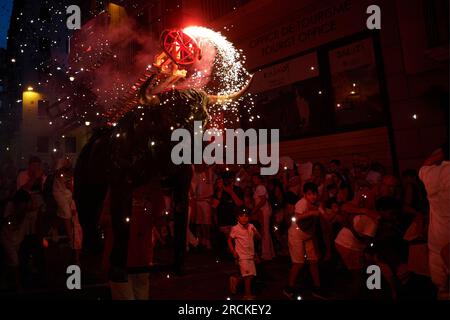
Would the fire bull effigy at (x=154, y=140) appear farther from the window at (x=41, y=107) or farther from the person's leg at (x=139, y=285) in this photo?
the window at (x=41, y=107)

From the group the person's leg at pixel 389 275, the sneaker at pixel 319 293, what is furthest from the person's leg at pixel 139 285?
the person's leg at pixel 389 275

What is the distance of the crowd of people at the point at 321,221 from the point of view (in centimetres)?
448

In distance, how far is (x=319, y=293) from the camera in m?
5.75

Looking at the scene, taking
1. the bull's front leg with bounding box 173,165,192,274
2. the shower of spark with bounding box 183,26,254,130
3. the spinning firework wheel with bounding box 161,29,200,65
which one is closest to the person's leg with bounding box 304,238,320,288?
the shower of spark with bounding box 183,26,254,130

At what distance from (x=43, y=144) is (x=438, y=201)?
91.7 ft

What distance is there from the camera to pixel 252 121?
12469 millimetres

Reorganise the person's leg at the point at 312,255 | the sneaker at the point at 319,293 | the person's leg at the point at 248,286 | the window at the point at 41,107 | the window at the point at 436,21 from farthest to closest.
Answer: the window at the point at 41,107 → the window at the point at 436,21 → the person's leg at the point at 312,255 → the person's leg at the point at 248,286 → the sneaker at the point at 319,293

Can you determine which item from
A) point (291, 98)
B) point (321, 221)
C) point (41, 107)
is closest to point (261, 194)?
point (321, 221)

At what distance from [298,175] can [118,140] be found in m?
6.36

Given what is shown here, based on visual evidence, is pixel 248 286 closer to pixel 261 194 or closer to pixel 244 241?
pixel 244 241

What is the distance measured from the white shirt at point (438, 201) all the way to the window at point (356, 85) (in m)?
5.00

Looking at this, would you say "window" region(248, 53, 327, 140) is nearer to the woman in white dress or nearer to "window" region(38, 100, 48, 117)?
the woman in white dress

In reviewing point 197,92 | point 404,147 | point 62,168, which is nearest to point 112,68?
point 62,168

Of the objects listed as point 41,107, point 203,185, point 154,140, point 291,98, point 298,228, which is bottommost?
point 298,228
